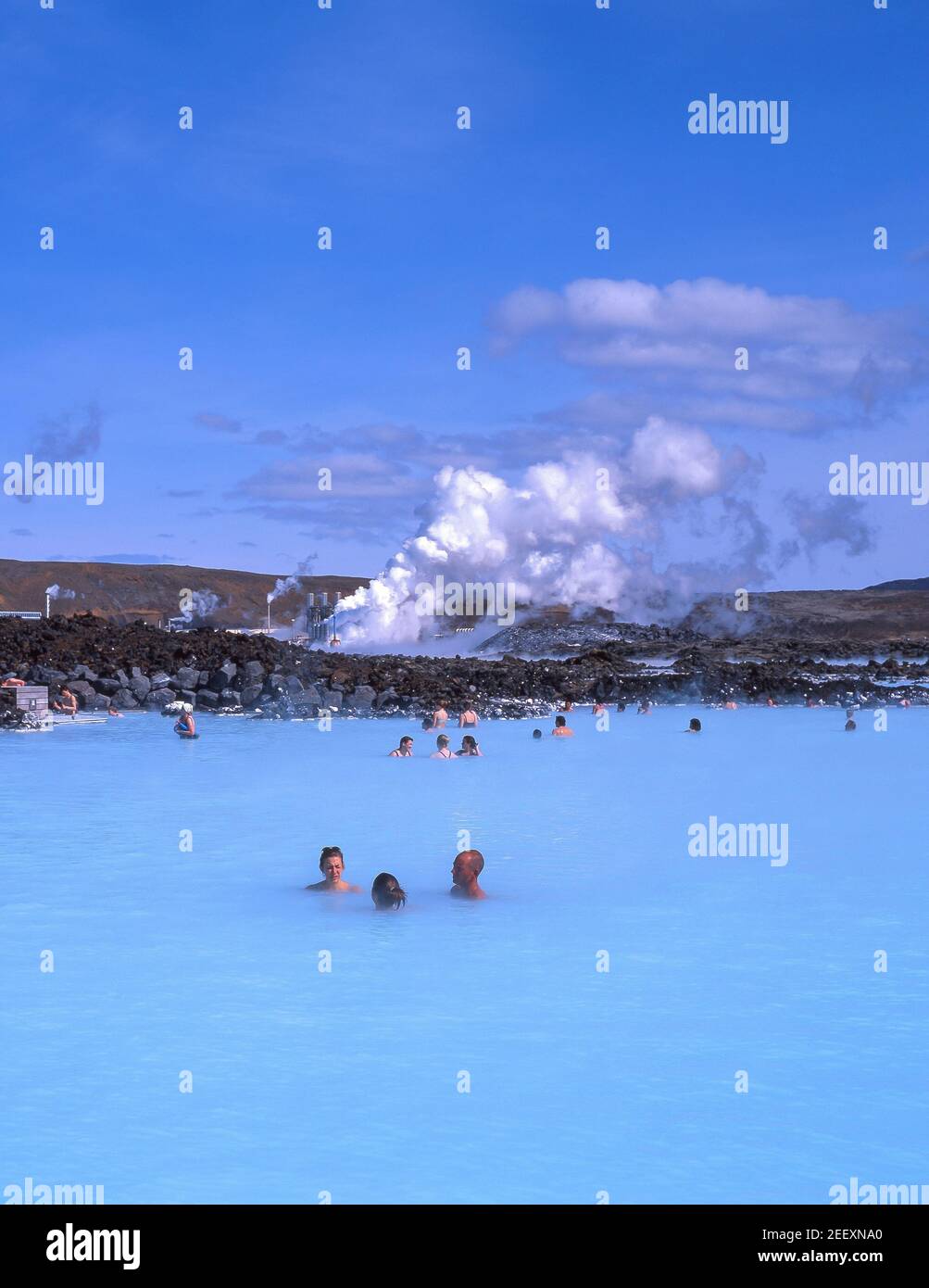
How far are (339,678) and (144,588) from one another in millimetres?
77378

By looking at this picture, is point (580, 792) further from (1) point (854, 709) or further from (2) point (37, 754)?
(1) point (854, 709)

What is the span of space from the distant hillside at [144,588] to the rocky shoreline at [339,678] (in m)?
61.3

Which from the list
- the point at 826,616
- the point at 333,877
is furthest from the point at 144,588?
the point at 333,877

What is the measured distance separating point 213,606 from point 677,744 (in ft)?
256

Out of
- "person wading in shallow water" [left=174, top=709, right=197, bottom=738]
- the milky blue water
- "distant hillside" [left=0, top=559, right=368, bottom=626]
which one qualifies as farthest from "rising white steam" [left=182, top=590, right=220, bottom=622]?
the milky blue water

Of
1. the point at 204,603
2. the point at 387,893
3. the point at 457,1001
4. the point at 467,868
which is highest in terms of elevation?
the point at 204,603

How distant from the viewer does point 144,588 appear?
329 feet

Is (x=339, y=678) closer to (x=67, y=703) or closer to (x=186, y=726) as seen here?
(x=67, y=703)

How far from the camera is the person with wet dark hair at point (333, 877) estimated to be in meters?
10.3

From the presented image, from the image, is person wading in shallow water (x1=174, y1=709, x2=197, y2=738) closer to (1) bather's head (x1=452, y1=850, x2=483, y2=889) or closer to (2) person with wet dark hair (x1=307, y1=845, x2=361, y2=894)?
(2) person with wet dark hair (x1=307, y1=845, x2=361, y2=894)

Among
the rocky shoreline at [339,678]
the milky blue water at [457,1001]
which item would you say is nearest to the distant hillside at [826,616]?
the rocky shoreline at [339,678]
